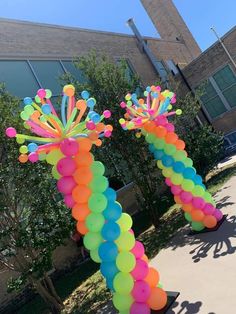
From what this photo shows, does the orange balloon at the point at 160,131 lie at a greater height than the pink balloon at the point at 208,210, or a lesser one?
greater

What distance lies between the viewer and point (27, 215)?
279 inches

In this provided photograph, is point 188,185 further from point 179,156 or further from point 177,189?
point 179,156

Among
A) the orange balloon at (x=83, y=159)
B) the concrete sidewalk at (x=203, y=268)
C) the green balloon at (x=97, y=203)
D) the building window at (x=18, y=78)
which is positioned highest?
the building window at (x=18, y=78)

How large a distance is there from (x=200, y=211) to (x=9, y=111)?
4100mm

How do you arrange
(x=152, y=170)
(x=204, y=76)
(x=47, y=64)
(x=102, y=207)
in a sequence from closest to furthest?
(x=102, y=207), (x=152, y=170), (x=47, y=64), (x=204, y=76)

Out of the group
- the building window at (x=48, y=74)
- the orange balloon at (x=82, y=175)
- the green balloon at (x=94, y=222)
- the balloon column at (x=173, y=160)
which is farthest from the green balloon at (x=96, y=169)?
the building window at (x=48, y=74)

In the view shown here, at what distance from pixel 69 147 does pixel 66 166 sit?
25 cm

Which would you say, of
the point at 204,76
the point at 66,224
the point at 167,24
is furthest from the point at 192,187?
the point at 167,24

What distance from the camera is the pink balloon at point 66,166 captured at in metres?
4.77

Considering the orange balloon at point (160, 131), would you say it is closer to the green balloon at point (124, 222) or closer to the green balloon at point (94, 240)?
the green balloon at point (124, 222)

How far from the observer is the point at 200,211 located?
7195 millimetres

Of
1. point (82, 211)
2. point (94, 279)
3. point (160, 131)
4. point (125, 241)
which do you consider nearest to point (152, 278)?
point (125, 241)

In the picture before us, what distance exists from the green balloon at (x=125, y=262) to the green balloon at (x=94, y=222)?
44cm

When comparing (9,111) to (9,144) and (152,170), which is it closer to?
(9,144)
